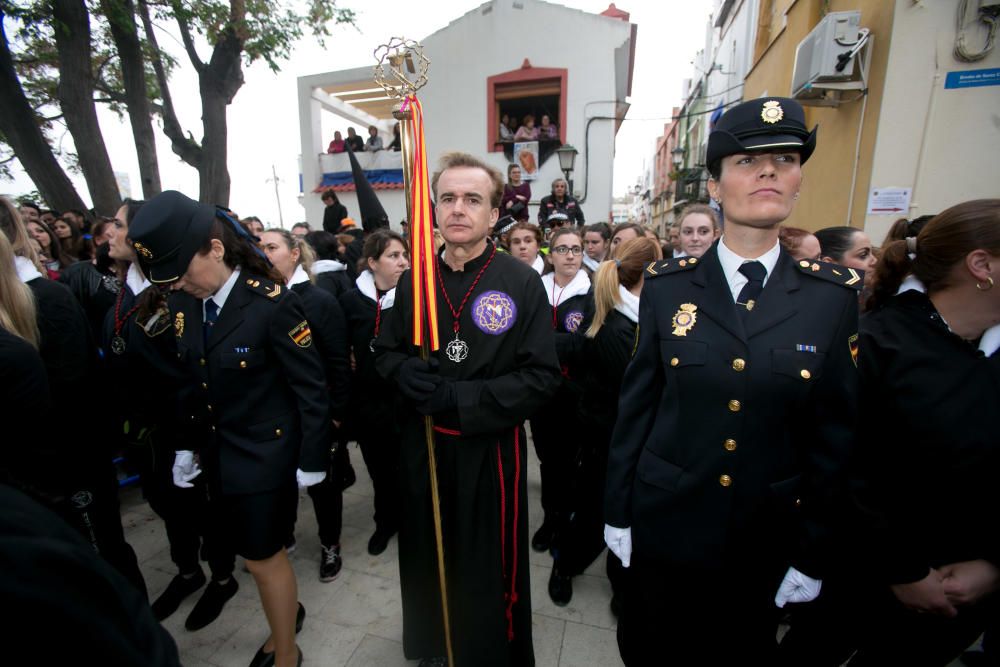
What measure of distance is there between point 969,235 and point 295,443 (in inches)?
108

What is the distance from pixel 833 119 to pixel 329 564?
8.29m

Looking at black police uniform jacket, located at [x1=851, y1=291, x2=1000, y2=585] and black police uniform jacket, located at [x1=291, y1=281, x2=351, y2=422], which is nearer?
black police uniform jacket, located at [x1=851, y1=291, x2=1000, y2=585]

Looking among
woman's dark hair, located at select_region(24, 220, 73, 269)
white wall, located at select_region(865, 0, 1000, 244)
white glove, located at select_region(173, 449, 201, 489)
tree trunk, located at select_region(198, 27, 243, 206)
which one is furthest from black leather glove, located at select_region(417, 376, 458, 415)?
tree trunk, located at select_region(198, 27, 243, 206)

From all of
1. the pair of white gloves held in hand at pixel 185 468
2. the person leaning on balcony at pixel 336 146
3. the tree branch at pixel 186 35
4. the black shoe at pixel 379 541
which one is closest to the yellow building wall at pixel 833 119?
the black shoe at pixel 379 541

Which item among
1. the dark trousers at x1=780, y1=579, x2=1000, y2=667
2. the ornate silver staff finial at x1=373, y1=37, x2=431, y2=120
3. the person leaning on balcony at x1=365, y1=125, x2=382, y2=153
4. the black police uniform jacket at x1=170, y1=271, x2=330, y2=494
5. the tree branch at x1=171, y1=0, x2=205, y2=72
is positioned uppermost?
the tree branch at x1=171, y1=0, x2=205, y2=72

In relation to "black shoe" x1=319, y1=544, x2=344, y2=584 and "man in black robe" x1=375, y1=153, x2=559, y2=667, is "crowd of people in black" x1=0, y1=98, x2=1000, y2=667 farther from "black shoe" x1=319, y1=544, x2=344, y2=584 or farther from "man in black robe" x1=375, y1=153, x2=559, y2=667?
"black shoe" x1=319, y1=544, x2=344, y2=584

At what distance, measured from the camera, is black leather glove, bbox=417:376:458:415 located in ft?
6.01

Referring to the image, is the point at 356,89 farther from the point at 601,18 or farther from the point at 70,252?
the point at 70,252

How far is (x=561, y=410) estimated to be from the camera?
319cm

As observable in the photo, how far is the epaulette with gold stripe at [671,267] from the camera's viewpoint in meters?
1.66

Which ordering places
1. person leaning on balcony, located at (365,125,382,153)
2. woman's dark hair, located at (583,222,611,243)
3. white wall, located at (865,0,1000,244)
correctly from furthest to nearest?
1. person leaning on balcony, located at (365,125,382,153)
2. woman's dark hair, located at (583,222,611,243)
3. white wall, located at (865,0,1000,244)

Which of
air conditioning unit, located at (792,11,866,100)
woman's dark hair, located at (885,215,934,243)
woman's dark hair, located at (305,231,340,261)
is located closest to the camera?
woman's dark hair, located at (885,215,934,243)

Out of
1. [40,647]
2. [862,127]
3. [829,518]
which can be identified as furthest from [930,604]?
[862,127]

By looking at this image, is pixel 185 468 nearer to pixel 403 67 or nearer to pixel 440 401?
pixel 440 401
